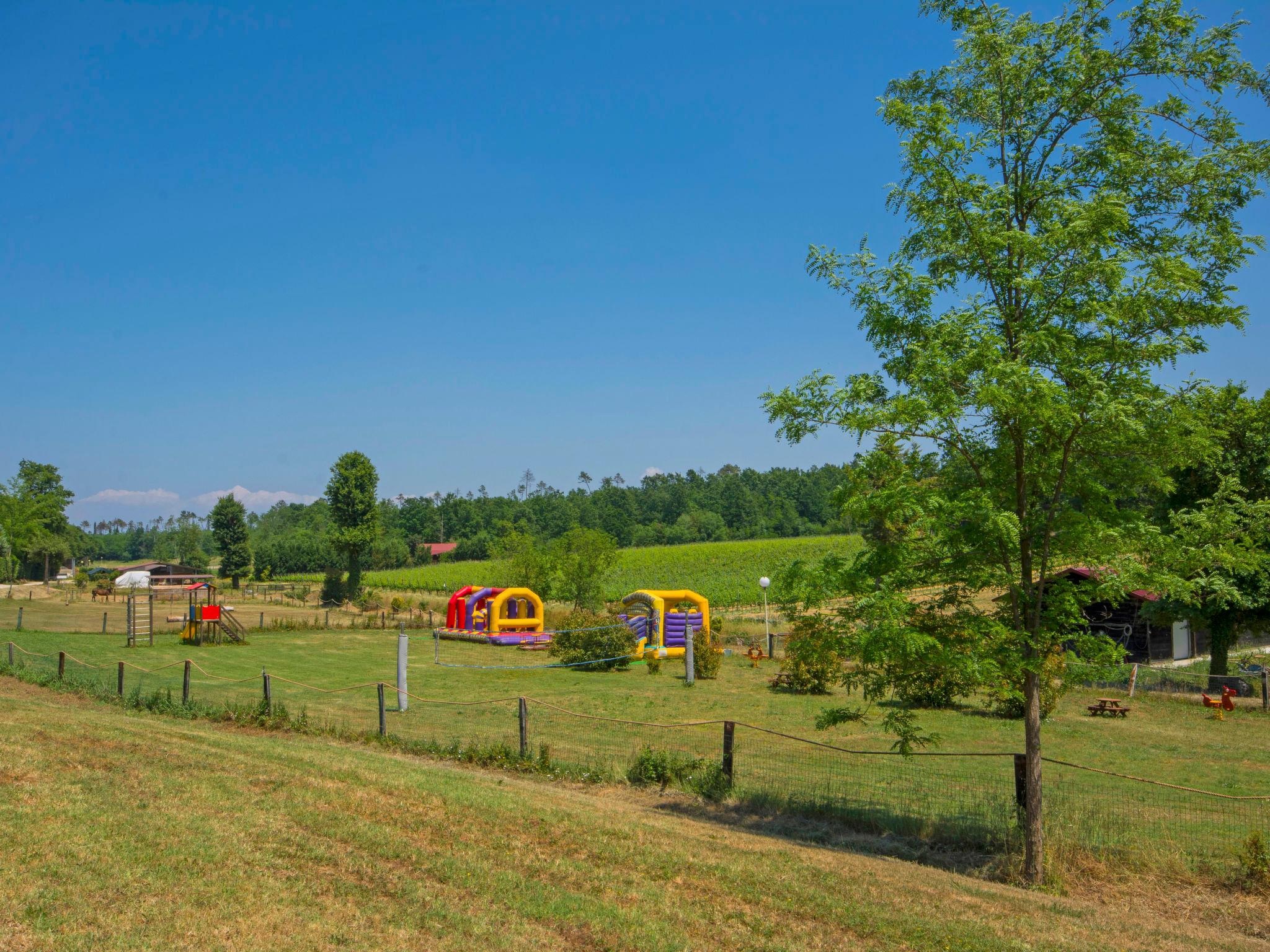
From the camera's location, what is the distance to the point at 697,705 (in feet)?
68.4

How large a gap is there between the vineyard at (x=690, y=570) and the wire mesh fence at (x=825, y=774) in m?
43.1

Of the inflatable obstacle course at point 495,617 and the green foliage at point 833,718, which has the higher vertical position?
the green foliage at point 833,718

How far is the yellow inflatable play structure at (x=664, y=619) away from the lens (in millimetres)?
30188

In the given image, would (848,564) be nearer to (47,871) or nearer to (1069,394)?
(1069,394)

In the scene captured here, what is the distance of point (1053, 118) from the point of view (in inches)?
367

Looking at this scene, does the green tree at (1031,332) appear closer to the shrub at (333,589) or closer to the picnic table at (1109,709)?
the picnic table at (1109,709)

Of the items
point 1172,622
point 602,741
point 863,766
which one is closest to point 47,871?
point 602,741

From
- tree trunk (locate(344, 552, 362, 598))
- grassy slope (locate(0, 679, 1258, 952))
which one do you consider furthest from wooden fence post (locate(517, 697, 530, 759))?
tree trunk (locate(344, 552, 362, 598))

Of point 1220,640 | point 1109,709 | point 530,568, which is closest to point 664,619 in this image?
point 1109,709

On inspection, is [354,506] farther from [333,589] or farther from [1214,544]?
[1214,544]

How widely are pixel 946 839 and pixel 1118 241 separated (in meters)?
6.84

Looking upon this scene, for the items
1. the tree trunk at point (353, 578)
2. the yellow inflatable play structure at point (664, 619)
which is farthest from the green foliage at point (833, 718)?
the tree trunk at point (353, 578)

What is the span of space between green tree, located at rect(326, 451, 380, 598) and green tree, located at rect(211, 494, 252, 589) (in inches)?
1053

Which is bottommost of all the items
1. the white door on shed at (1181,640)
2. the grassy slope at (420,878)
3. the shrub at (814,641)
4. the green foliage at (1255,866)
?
the white door on shed at (1181,640)
